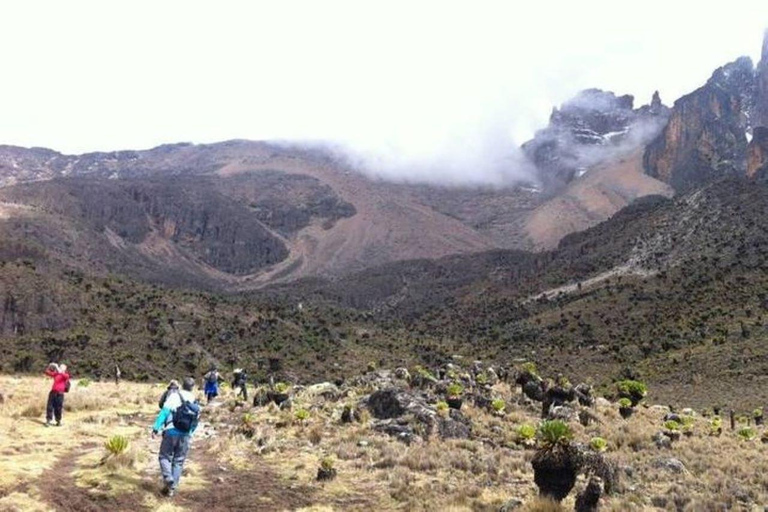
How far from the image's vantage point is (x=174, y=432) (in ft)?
41.6

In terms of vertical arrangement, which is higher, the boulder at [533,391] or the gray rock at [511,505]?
the boulder at [533,391]

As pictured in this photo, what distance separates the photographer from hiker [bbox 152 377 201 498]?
41.7ft

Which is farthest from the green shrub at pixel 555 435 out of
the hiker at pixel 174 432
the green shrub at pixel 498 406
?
the green shrub at pixel 498 406

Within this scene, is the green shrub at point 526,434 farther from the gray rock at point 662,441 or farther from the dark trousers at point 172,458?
the dark trousers at point 172,458

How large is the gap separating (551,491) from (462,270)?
183411mm

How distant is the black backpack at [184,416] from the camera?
41.7ft

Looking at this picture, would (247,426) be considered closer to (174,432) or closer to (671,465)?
(174,432)

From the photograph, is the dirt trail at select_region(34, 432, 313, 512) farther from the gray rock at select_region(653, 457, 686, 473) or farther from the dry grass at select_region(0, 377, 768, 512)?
the gray rock at select_region(653, 457, 686, 473)

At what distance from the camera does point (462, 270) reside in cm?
19612

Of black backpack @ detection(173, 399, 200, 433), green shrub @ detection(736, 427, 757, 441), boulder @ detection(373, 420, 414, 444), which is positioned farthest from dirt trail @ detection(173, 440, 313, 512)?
green shrub @ detection(736, 427, 757, 441)

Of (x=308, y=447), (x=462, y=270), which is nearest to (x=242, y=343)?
(x=308, y=447)

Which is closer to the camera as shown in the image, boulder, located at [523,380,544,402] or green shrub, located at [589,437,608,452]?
green shrub, located at [589,437,608,452]

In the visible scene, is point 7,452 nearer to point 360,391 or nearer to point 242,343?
point 360,391

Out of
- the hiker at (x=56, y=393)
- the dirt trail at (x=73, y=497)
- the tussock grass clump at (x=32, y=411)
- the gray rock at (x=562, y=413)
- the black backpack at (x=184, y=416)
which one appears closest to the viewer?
the dirt trail at (x=73, y=497)
